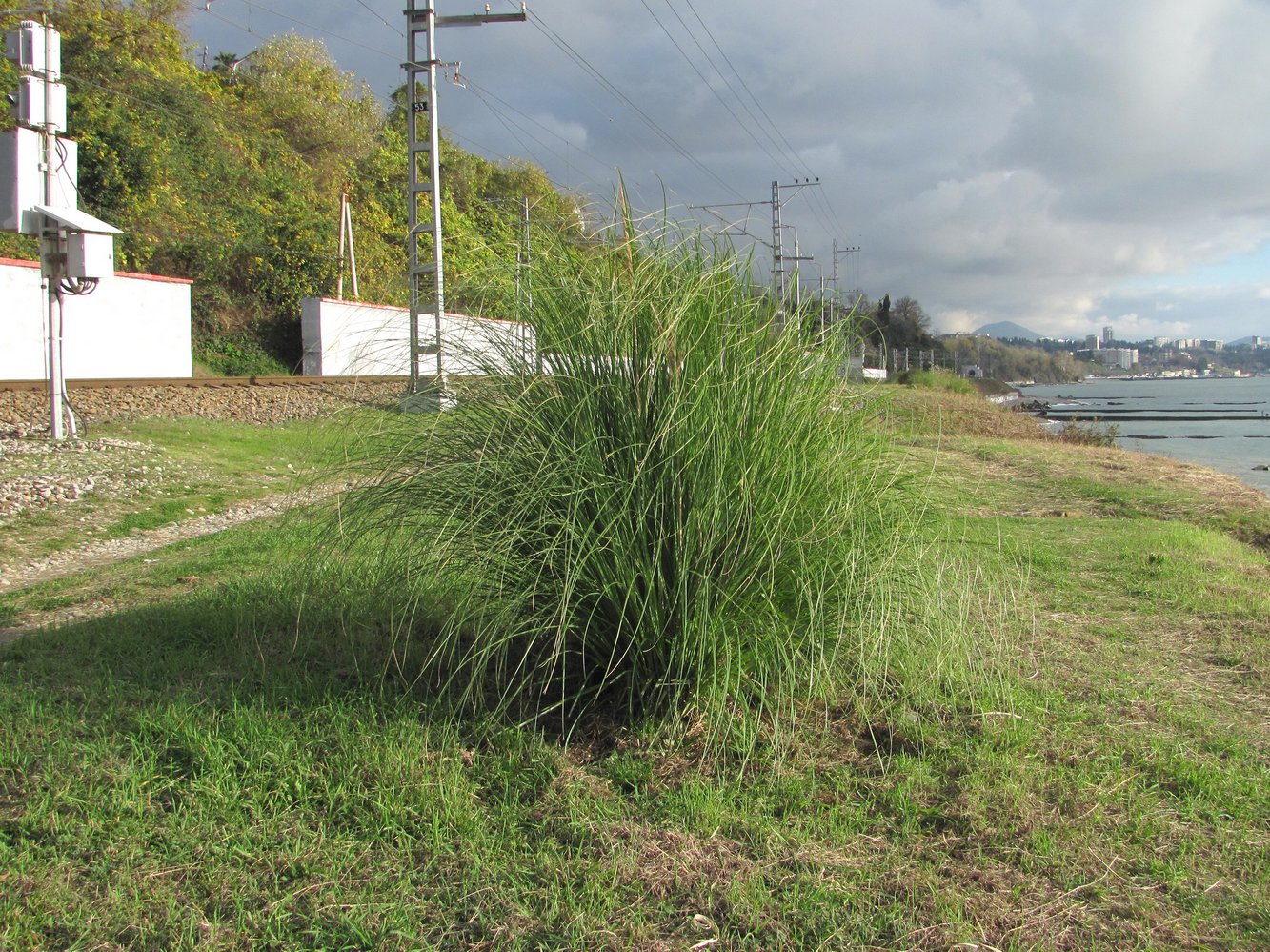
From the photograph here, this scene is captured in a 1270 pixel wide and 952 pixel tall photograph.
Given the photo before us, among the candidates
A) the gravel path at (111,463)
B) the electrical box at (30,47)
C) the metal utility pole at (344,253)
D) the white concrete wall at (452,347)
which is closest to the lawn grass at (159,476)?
the gravel path at (111,463)

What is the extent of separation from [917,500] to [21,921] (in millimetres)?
3063

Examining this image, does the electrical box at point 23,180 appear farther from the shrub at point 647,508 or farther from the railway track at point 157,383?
the shrub at point 647,508

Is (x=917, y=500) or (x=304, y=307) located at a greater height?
(x=304, y=307)

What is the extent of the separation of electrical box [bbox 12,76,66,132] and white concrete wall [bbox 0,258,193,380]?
507 cm

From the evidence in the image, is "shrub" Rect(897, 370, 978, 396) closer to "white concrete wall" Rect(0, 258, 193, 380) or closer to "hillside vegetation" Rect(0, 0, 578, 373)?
"hillside vegetation" Rect(0, 0, 578, 373)

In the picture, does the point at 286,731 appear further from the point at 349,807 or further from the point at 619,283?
the point at 619,283

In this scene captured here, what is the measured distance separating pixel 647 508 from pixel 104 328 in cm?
1857

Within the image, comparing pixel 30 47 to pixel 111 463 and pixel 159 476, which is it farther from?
pixel 159 476

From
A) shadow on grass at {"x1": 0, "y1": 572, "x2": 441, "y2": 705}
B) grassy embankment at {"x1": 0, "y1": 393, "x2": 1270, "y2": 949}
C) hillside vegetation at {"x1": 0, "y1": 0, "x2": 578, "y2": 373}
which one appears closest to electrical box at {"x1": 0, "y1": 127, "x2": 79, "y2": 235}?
hillside vegetation at {"x1": 0, "y1": 0, "x2": 578, "y2": 373}

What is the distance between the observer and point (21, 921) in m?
2.28

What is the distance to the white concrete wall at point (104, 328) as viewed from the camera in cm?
1554

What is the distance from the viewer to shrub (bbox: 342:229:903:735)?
309 cm

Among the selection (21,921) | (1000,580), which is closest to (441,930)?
(21,921)

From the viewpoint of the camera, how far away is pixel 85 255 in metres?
10.7
